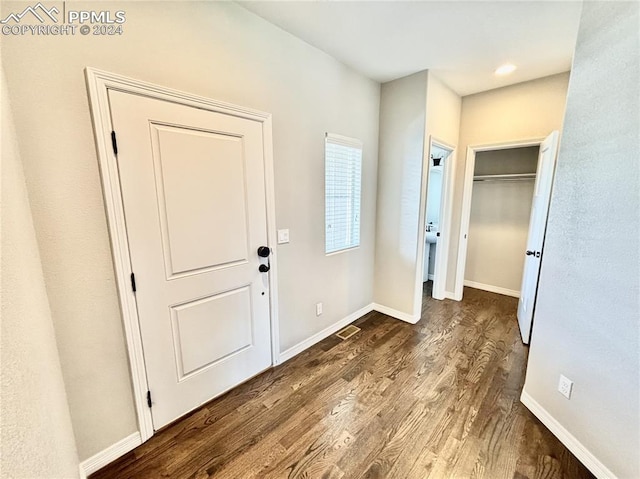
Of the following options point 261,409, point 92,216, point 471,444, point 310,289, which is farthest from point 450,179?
point 92,216

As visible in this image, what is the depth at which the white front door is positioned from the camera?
145cm

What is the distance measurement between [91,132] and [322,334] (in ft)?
7.76

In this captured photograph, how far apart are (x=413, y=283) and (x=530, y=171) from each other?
8.07ft

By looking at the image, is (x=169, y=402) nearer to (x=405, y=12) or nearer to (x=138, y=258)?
(x=138, y=258)

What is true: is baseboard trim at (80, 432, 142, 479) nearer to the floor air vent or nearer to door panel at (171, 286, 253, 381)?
door panel at (171, 286, 253, 381)

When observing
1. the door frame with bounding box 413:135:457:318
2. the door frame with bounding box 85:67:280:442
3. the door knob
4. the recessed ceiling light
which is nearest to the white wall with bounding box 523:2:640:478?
the recessed ceiling light

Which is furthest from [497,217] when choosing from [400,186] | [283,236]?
[283,236]

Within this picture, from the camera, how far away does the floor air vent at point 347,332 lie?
2789mm

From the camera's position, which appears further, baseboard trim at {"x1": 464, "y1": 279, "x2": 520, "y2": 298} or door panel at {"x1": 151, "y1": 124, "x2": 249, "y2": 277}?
baseboard trim at {"x1": 464, "y1": 279, "x2": 520, "y2": 298}

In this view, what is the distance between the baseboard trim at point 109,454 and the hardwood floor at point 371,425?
1.4 inches

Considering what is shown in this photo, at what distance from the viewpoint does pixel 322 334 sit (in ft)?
8.90

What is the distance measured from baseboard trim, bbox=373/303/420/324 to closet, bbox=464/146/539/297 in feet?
5.90

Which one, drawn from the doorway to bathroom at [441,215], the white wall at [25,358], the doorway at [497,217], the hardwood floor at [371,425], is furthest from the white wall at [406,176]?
the white wall at [25,358]

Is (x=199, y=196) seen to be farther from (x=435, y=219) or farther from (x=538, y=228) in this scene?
(x=435, y=219)
